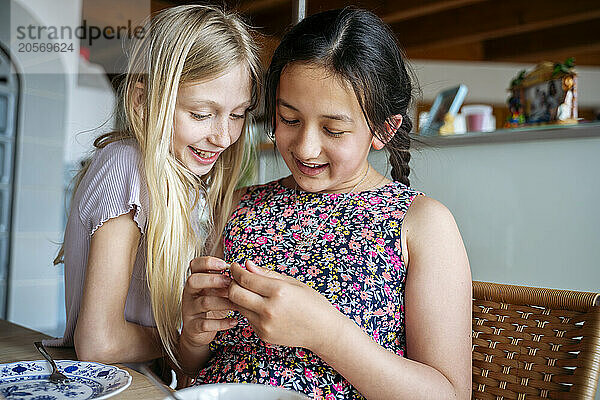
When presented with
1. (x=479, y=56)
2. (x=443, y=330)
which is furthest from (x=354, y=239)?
(x=479, y=56)

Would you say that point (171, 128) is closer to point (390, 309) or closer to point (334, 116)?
point (334, 116)

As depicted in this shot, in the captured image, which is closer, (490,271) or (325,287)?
(325,287)

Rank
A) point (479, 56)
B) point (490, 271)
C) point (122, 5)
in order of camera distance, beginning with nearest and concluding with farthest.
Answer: point (490, 271) → point (122, 5) → point (479, 56)

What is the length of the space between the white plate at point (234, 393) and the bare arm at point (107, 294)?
38 cm

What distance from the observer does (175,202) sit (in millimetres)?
1062

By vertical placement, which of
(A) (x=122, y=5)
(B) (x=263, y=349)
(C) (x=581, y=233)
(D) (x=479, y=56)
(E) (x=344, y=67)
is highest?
(D) (x=479, y=56)

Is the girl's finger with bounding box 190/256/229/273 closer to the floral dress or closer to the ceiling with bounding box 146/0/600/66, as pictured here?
the floral dress

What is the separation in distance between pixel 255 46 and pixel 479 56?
472 cm

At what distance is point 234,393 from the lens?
598mm

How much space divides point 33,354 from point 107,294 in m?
0.14

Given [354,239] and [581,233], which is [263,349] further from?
[581,233]

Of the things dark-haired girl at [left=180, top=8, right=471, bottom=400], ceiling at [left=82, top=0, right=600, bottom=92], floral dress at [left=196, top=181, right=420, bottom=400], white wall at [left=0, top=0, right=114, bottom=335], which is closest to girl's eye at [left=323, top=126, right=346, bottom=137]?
dark-haired girl at [left=180, top=8, right=471, bottom=400]

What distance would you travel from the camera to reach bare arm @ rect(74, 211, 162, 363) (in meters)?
0.92

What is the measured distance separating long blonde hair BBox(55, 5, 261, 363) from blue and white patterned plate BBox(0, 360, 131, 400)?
23cm
